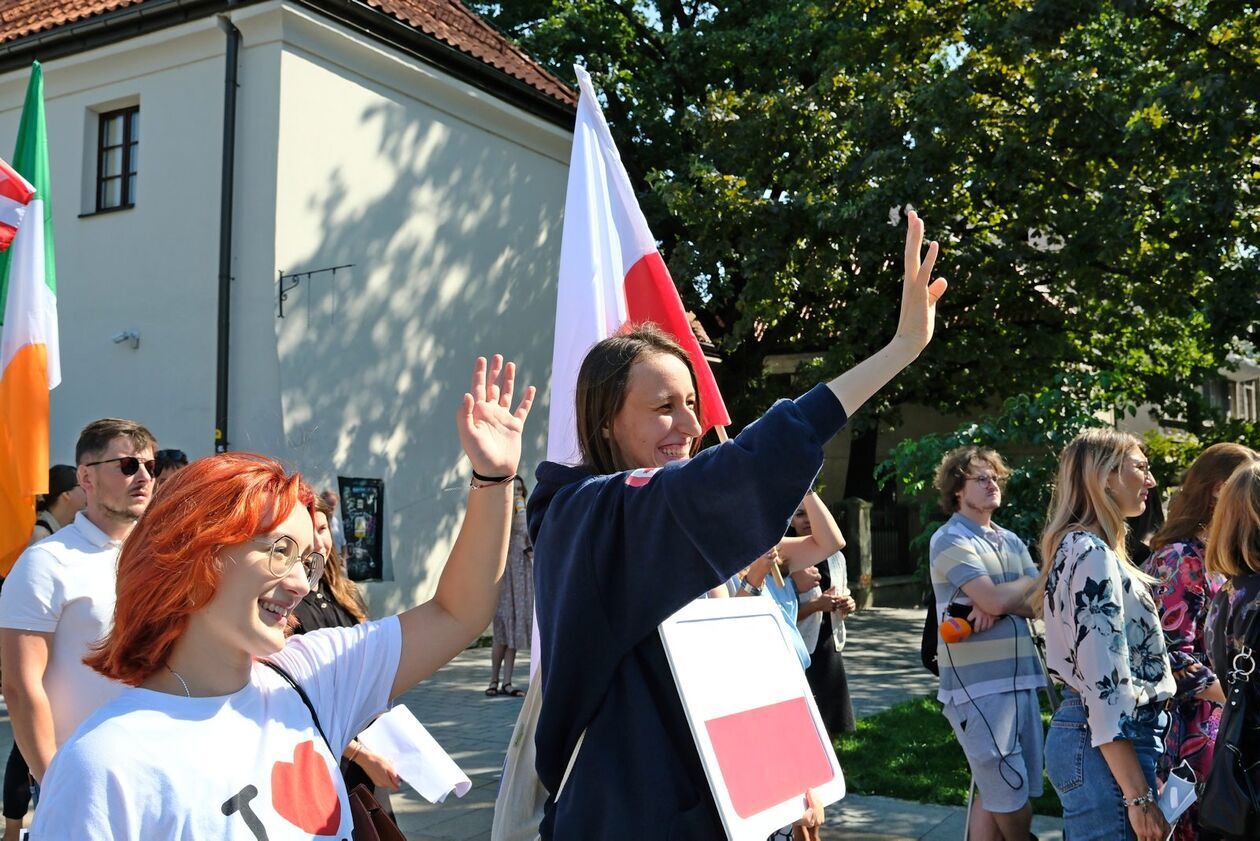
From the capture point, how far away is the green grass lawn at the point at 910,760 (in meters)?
6.34

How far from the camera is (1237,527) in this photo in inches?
141

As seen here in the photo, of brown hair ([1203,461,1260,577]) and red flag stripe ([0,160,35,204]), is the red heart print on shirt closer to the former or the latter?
brown hair ([1203,461,1260,577])

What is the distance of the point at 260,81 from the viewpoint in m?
12.6

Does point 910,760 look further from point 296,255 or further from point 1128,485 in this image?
point 296,255

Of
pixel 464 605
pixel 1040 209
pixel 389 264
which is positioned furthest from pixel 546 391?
pixel 464 605

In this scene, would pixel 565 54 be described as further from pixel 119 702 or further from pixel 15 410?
pixel 119 702

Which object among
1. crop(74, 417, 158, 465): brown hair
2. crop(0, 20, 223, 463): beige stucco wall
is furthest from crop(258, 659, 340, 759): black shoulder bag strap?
crop(0, 20, 223, 463): beige stucco wall

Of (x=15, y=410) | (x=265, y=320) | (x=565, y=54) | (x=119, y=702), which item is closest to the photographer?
(x=119, y=702)

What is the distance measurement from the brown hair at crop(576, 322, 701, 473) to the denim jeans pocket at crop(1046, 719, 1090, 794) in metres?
2.16

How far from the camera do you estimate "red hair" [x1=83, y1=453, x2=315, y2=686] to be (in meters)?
1.82

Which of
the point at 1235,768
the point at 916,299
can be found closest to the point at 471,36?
the point at 1235,768

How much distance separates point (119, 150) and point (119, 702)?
13642 mm

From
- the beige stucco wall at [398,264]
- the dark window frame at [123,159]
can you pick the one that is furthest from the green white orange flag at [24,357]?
the dark window frame at [123,159]

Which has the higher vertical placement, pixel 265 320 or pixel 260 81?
pixel 260 81
